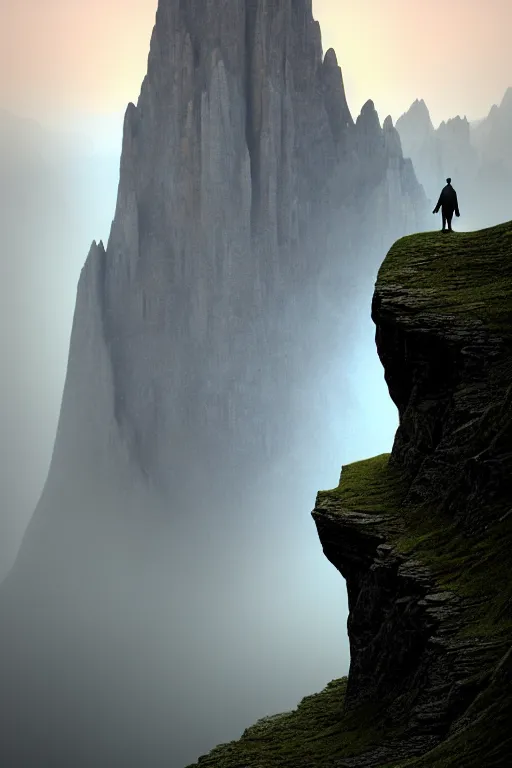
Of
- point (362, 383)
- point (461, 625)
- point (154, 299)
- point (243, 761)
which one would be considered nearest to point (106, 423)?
point (154, 299)

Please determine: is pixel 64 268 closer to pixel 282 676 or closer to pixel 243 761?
pixel 282 676

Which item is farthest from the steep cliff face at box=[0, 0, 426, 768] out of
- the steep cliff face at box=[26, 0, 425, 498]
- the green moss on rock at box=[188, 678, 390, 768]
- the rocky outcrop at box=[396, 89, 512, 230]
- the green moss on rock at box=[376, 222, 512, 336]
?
the green moss on rock at box=[376, 222, 512, 336]

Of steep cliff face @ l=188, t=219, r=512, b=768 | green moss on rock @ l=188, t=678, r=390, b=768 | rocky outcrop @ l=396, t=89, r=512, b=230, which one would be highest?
rocky outcrop @ l=396, t=89, r=512, b=230

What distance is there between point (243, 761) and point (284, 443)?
80502 millimetres

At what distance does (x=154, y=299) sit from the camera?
108 meters

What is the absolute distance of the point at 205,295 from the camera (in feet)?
346

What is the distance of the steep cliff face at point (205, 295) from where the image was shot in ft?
339

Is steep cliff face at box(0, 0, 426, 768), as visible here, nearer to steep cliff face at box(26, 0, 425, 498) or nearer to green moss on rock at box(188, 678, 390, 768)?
steep cliff face at box(26, 0, 425, 498)

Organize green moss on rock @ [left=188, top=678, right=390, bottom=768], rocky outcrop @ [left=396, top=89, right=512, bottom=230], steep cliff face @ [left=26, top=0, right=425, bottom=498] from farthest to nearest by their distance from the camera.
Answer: rocky outcrop @ [left=396, top=89, right=512, bottom=230] → steep cliff face @ [left=26, top=0, right=425, bottom=498] → green moss on rock @ [left=188, top=678, right=390, bottom=768]

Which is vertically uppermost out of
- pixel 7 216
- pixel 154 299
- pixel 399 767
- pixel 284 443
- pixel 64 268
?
pixel 7 216

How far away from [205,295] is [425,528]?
83.5 metres

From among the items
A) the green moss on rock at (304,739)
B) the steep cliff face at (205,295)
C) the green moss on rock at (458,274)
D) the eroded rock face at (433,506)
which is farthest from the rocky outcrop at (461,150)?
the green moss on rock at (304,739)

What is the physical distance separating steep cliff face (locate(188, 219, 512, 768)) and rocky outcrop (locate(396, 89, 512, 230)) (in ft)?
361

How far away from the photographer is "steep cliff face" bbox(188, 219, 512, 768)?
1971 cm
